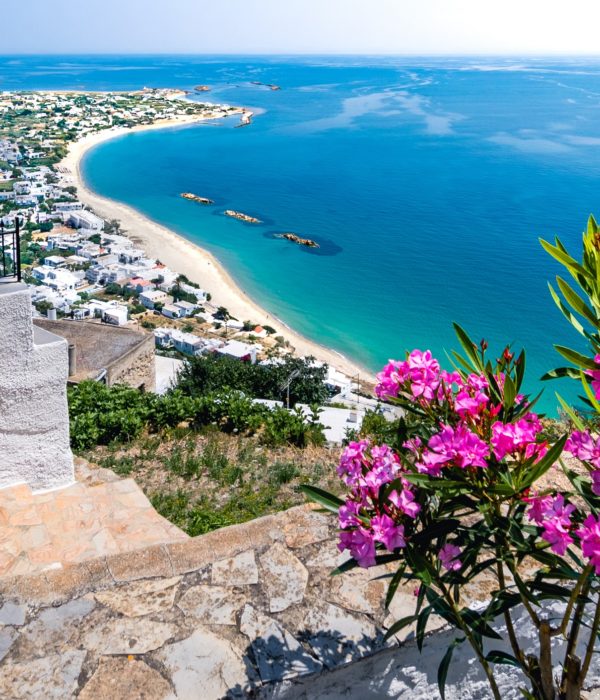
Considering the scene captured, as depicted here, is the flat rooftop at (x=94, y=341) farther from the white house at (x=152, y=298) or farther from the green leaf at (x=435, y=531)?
the white house at (x=152, y=298)

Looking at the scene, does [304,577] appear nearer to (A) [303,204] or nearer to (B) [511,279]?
(B) [511,279]

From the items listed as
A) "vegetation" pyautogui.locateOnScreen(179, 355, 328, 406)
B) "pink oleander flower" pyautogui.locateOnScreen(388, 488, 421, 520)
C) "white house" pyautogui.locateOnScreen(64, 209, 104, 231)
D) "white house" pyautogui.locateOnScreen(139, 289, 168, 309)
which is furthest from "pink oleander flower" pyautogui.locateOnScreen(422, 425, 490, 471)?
"white house" pyautogui.locateOnScreen(64, 209, 104, 231)

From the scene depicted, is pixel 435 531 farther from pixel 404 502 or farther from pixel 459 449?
pixel 459 449

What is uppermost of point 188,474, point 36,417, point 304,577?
point 304,577

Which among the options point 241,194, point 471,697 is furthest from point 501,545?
point 241,194

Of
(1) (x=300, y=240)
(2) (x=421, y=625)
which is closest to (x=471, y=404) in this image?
(2) (x=421, y=625)
